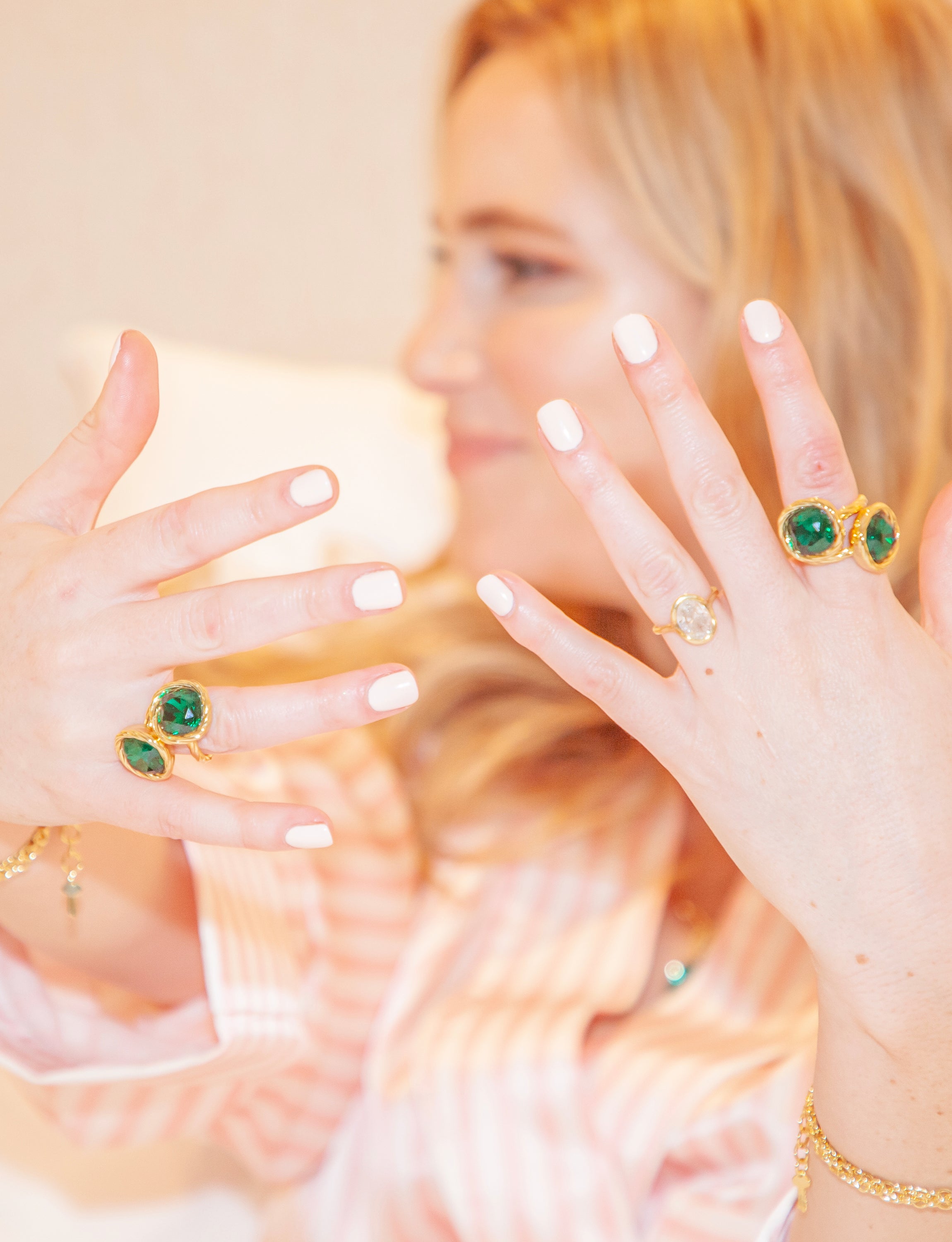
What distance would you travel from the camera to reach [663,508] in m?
0.96

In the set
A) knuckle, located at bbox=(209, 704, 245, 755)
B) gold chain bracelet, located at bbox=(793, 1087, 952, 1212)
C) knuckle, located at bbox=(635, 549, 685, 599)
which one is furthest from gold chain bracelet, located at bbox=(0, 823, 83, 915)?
gold chain bracelet, located at bbox=(793, 1087, 952, 1212)

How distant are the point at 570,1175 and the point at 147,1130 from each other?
32 centimetres

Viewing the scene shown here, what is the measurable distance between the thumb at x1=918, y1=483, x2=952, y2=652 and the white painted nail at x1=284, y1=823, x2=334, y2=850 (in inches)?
12.5

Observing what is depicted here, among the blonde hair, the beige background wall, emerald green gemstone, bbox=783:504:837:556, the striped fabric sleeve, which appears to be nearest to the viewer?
emerald green gemstone, bbox=783:504:837:556

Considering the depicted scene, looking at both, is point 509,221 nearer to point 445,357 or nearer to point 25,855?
point 445,357

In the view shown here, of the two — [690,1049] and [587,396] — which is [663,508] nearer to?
[587,396]

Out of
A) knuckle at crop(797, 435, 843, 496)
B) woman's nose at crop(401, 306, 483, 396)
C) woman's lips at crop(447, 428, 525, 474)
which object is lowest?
woman's lips at crop(447, 428, 525, 474)

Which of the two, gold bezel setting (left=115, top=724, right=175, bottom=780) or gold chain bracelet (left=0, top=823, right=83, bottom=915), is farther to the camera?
gold chain bracelet (left=0, top=823, right=83, bottom=915)

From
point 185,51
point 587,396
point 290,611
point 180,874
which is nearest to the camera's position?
point 290,611

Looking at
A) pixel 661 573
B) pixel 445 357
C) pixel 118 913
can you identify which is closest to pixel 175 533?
pixel 661 573

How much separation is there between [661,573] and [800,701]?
9 centimetres

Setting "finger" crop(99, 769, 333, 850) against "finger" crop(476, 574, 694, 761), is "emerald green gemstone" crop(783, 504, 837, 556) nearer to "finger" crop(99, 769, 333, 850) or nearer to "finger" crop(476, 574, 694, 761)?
"finger" crop(476, 574, 694, 761)

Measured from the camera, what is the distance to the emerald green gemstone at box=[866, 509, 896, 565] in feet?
1.64

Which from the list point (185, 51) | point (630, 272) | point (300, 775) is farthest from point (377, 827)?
point (185, 51)
